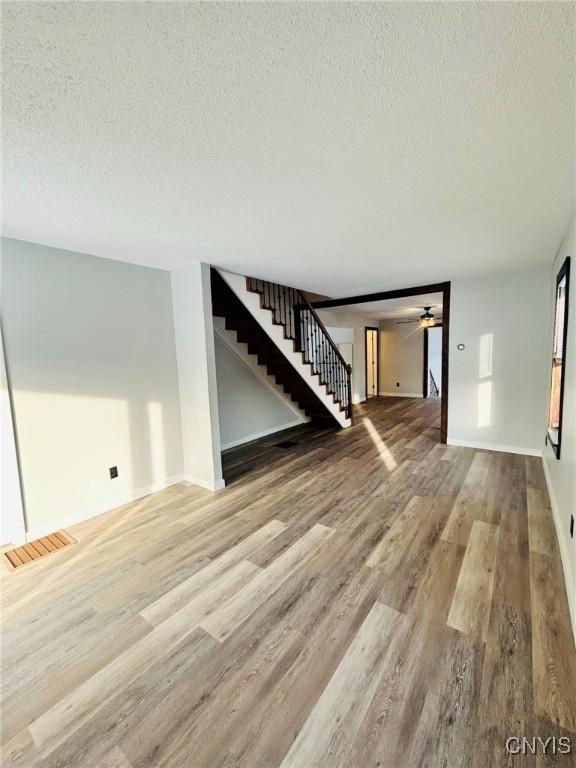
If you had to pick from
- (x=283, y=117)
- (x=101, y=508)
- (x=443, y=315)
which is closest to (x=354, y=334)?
(x=443, y=315)

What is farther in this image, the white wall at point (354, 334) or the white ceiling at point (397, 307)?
the white wall at point (354, 334)

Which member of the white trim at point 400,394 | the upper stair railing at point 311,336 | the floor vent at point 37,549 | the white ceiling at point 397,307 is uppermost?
the white ceiling at point 397,307

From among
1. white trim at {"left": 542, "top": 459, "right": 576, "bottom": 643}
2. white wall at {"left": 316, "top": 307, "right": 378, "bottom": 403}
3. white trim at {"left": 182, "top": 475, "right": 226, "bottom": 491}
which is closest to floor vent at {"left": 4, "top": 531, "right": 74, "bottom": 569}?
white trim at {"left": 182, "top": 475, "right": 226, "bottom": 491}

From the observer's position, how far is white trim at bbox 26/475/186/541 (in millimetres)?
2728

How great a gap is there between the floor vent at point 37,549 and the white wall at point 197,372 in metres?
1.36

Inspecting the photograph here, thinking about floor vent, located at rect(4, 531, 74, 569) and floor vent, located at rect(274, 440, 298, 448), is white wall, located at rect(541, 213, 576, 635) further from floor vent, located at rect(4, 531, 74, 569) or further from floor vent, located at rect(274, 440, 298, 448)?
floor vent, located at rect(4, 531, 74, 569)

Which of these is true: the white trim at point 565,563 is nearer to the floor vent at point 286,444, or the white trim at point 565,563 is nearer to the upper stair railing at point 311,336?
the floor vent at point 286,444

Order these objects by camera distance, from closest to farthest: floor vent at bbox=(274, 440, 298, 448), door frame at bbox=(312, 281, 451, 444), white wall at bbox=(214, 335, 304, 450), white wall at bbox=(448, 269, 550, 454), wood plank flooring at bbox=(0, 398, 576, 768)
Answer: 1. wood plank flooring at bbox=(0, 398, 576, 768)
2. white wall at bbox=(448, 269, 550, 454)
3. door frame at bbox=(312, 281, 451, 444)
4. white wall at bbox=(214, 335, 304, 450)
5. floor vent at bbox=(274, 440, 298, 448)

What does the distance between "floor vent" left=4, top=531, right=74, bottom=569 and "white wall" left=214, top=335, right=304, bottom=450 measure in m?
2.55

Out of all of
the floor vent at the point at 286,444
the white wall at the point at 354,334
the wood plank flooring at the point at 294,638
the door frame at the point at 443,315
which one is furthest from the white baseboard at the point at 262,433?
the door frame at the point at 443,315

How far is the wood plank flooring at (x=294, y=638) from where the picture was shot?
4.05 ft

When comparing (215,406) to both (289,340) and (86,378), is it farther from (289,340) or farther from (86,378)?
(289,340)

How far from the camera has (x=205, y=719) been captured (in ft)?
4.32

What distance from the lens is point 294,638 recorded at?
5.50 feet
